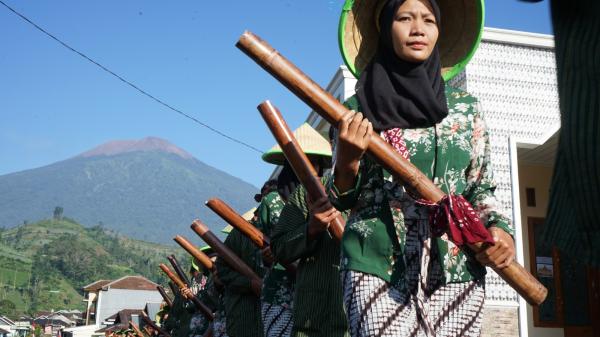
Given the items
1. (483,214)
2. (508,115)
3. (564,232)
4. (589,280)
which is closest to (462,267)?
(483,214)

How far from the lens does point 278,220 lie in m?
4.33

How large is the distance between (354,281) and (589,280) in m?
10.1

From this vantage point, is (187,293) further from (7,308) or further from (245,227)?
(7,308)

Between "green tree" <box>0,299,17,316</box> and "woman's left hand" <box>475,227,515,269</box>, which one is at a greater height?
"green tree" <box>0,299,17,316</box>

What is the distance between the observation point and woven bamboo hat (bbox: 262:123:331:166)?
5.28 meters

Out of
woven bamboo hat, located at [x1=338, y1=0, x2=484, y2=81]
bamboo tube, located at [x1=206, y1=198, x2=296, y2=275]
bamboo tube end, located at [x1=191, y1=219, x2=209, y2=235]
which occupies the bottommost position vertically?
bamboo tube, located at [x1=206, y1=198, x2=296, y2=275]

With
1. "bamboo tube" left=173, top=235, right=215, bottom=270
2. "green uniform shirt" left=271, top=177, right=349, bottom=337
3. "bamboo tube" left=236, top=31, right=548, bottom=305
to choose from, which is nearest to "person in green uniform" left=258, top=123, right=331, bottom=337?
"green uniform shirt" left=271, top=177, right=349, bottom=337

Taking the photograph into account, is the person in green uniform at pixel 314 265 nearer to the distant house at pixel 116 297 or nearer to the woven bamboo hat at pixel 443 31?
the woven bamboo hat at pixel 443 31

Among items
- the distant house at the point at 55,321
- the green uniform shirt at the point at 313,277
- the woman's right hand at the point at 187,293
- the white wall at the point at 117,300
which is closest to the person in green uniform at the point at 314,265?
the green uniform shirt at the point at 313,277

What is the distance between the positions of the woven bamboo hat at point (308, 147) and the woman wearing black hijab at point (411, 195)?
230cm

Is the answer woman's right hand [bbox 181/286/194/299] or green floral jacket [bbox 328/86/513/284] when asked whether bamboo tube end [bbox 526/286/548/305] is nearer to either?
green floral jacket [bbox 328/86/513/284]

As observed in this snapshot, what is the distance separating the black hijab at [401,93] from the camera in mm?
2762

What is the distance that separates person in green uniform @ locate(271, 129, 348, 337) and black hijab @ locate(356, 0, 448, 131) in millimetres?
985

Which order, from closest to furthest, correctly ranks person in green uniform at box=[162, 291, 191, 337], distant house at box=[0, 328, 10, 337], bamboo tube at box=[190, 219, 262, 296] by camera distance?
bamboo tube at box=[190, 219, 262, 296] < person in green uniform at box=[162, 291, 191, 337] < distant house at box=[0, 328, 10, 337]
